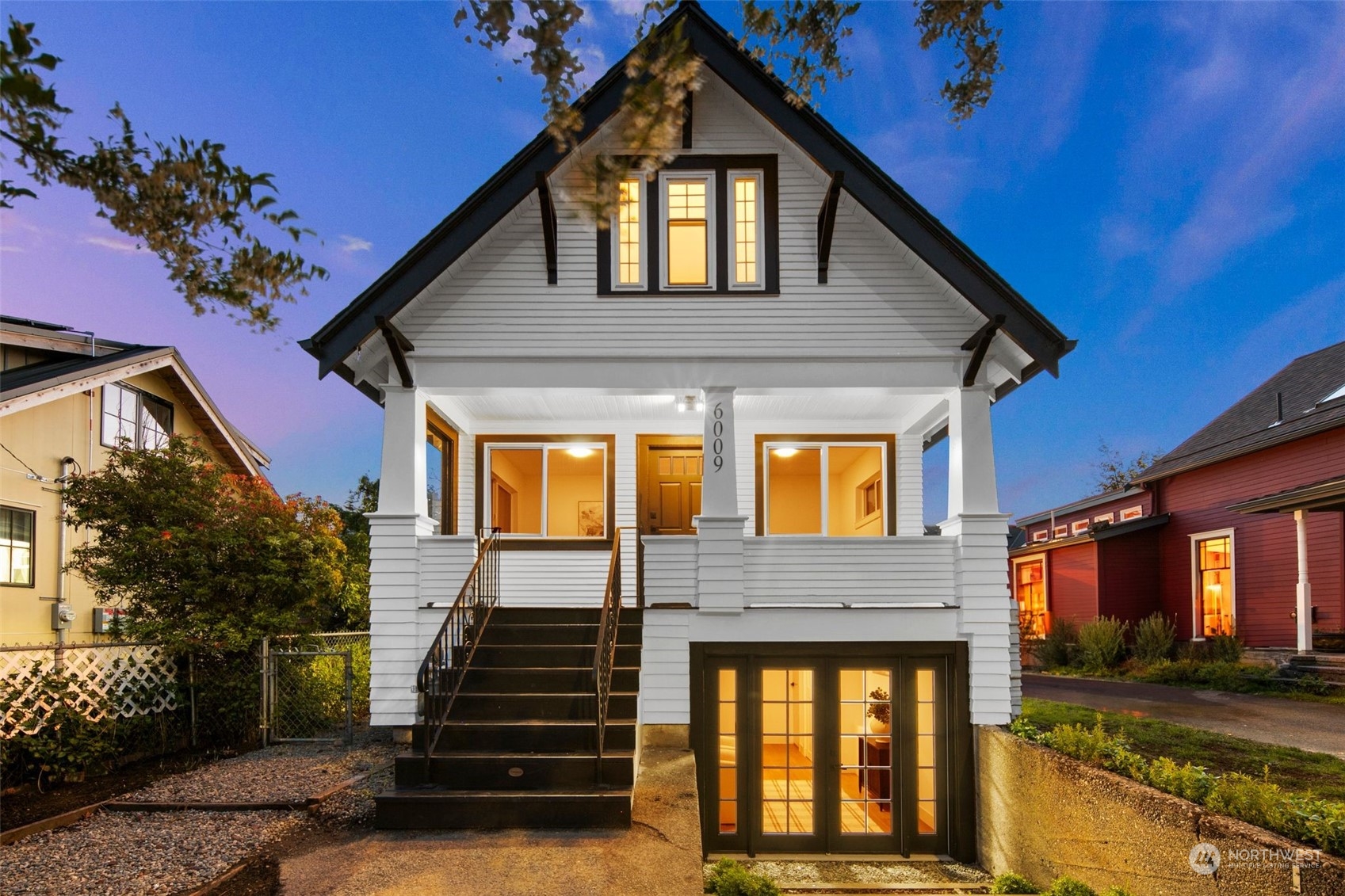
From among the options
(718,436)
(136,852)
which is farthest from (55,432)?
(718,436)

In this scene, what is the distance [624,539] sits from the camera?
Result: 35.2 ft

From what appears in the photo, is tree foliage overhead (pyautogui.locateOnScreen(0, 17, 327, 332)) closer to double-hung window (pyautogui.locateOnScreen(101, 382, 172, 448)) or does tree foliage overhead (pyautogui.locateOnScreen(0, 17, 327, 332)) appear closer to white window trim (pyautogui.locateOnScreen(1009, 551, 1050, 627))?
double-hung window (pyautogui.locateOnScreen(101, 382, 172, 448))

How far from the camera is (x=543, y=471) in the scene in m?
10.9

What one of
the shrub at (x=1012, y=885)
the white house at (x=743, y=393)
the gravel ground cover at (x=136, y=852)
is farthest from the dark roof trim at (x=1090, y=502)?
the gravel ground cover at (x=136, y=852)

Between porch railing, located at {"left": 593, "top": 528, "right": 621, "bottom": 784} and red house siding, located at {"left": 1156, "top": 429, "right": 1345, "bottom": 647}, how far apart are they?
45.2ft

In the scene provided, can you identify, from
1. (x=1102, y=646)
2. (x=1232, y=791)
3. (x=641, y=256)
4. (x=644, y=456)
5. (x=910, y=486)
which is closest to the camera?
(x=1232, y=791)

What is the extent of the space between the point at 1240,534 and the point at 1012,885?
45.3 feet

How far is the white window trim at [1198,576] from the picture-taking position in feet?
56.1

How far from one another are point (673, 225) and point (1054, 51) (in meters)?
139

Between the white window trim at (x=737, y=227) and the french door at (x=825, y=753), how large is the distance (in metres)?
3.95

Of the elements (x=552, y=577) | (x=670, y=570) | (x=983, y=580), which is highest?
(x=670, y=570)

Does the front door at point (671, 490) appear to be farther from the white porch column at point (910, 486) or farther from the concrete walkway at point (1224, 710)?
the concrete walkway at point (1224, 710)

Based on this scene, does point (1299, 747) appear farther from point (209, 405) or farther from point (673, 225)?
point (209, 405)

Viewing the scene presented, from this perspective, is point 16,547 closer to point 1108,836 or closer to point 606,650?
point 606,650
